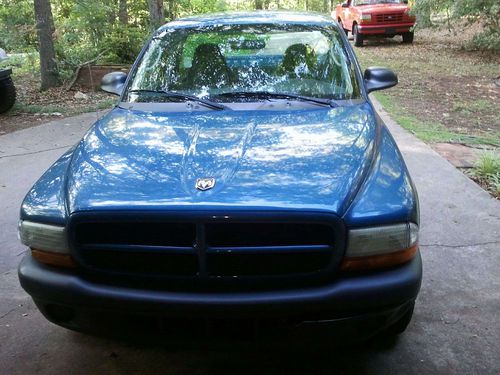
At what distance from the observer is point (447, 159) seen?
6.11 metres

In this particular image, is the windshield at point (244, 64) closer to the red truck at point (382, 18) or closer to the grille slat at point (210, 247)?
the grille slat at point (210, 247)

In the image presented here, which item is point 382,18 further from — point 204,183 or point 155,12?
point 204,183

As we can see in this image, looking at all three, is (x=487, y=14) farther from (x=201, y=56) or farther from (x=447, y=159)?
(x=201, y=56)

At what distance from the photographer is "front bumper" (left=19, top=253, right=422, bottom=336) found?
2.15m

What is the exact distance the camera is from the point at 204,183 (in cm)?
235

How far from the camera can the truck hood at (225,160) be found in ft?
7.39

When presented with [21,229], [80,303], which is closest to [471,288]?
[80,303]

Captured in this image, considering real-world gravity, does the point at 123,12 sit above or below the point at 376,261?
above

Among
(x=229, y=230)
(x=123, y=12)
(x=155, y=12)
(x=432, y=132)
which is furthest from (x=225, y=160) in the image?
(x=123, y=12)

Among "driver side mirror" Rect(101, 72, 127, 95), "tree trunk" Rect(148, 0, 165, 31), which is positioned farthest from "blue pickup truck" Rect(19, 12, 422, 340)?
"tree trunk" Rect(148, 0, 165, 31)

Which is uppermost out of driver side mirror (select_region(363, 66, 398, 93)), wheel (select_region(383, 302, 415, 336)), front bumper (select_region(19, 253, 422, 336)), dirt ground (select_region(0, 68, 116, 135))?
driver side mirror (select_region(363, 66, 398, 93))

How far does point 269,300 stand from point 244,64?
211cm

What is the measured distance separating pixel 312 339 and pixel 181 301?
0.59 m

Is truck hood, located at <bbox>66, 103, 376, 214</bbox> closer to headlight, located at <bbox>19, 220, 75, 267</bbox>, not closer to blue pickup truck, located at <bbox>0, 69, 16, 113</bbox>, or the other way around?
headlight, located at <bbox>19, 220, 75, 267</bbox>
